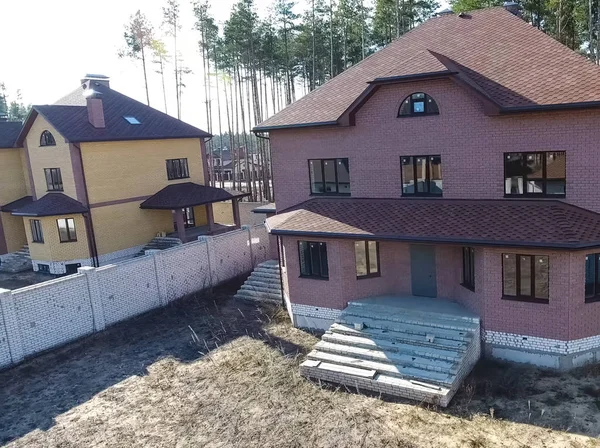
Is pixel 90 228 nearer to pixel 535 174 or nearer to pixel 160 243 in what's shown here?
pixel 160 243

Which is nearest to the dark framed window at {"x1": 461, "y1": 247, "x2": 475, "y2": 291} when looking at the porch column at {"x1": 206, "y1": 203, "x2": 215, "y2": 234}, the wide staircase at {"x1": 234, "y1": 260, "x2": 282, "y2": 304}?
the wide staircase at {"x1": 234, "y1": 260, "x2": 282, "y2": 304}

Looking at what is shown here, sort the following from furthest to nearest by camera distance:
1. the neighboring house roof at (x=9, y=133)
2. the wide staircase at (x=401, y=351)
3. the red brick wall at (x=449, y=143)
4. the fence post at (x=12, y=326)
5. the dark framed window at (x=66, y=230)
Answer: the neighboring house roof at (x=9, y=133) → the dark framed window at (x=66, y=230) → the fence post at (x=12, y=326) → the red brick wall at (x=449, y=143) → the wide staircase at (x=401, y=351)

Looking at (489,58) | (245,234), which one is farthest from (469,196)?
(245,234)

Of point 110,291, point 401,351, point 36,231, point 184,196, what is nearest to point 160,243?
→ point 184,196

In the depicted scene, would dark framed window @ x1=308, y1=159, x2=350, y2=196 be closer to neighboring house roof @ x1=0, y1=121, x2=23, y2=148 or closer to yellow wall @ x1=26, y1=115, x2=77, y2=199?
yellow wall @ x1=26, y1=115, x2=77, y2=199

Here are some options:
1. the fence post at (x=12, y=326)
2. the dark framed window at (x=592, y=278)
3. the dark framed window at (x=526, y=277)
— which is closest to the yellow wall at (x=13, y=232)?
the fence post at (x=12, y=326)

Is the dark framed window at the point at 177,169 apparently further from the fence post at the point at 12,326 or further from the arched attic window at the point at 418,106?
the arched attic window at the point at 418,106
